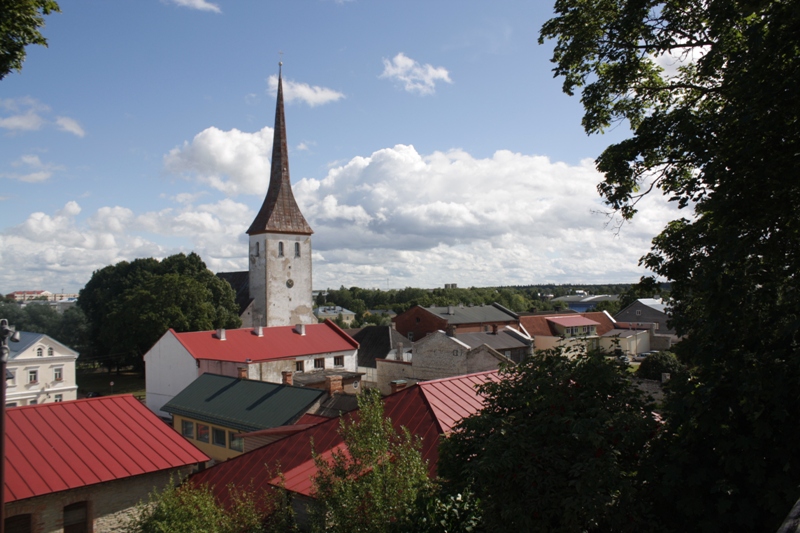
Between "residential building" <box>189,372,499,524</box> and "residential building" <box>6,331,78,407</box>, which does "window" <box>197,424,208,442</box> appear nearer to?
"residential building" <box>189,372,499,524</box>

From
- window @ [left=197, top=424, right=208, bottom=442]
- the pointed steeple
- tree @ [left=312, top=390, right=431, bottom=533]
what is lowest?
window @ [left=197, top=424, right=208, bottom=442]

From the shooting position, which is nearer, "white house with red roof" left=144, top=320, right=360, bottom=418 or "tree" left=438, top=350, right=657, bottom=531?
"tree" left=438, top=350, right=657, bottom=531

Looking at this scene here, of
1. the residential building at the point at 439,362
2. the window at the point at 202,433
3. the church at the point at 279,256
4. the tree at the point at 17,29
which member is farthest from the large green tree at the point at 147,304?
the tree at the point at 17,29

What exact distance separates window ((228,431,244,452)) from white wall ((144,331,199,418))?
12.7m

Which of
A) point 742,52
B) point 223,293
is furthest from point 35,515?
point 223,293

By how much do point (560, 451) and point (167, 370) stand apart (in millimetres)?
36656

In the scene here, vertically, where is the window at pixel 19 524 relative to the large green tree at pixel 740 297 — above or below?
below

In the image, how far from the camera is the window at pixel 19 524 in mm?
11734

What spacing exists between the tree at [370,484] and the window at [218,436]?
55.9 ft

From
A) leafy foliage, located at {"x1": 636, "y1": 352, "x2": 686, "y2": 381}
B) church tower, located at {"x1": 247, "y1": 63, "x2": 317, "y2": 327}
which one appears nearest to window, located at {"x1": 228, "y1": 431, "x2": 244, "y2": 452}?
Result: leafy foliage, located at {"x1": 636, "y1": 352, "x2": 686, "y2": 381}

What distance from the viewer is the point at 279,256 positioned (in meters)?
58.0

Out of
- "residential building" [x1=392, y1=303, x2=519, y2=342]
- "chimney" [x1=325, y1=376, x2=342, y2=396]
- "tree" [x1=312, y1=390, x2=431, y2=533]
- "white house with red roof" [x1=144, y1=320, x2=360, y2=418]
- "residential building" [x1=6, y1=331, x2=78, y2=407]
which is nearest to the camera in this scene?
"tree" [x1=312, y1=390, x2=431, y2=533]

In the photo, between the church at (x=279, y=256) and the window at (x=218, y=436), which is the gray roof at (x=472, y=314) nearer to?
the church at (x=279, y=256)

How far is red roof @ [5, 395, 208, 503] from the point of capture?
12.3m
